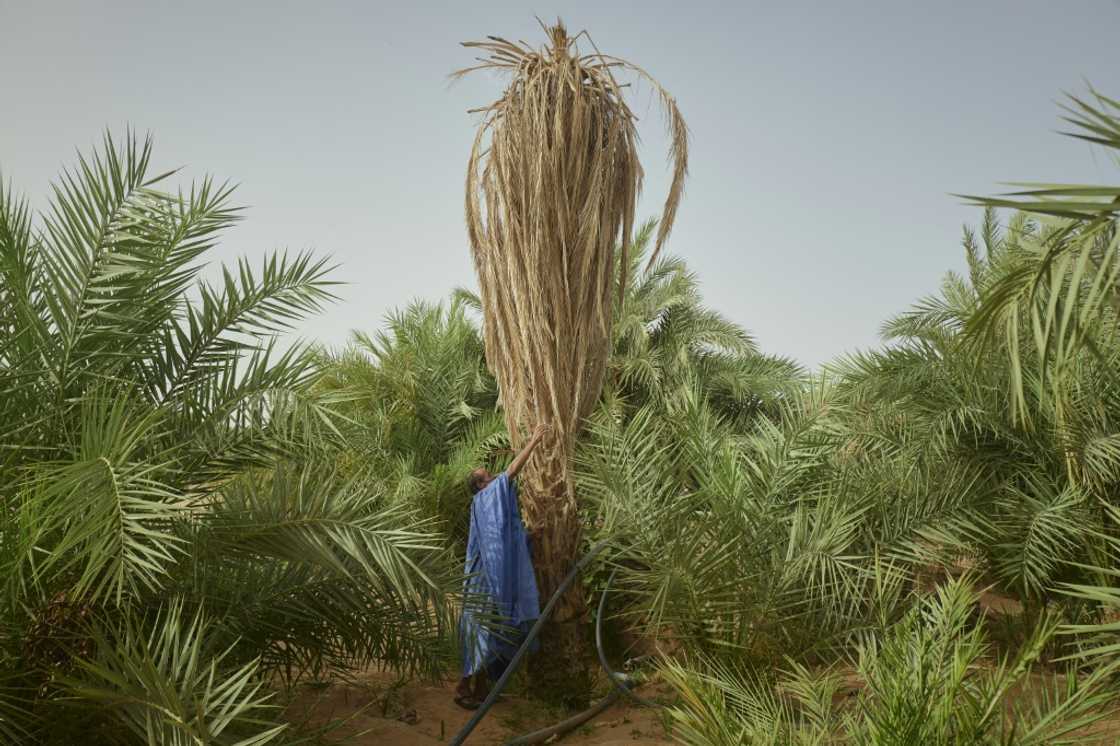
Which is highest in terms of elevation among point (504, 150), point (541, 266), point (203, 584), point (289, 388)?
point (504, 150)

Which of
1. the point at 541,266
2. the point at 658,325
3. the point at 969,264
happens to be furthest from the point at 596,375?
the point at 658,325

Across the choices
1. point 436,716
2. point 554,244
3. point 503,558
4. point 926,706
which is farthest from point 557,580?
point 926,706

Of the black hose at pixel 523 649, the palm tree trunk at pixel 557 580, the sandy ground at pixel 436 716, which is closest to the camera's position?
the black hose at pixel 523 649

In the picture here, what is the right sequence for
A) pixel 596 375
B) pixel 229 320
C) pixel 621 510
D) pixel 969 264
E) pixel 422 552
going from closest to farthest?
pixel 422 552, pixel 229 320, pixel 621 510, pixel 596 375, pixel 969 264

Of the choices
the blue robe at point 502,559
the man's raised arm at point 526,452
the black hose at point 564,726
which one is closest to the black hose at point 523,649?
the blue robe at point 502,559

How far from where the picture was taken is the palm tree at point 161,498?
3.15 meters

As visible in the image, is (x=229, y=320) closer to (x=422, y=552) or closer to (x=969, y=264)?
(x=422, y=552)

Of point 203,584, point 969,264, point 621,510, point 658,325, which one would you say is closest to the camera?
point 203,584

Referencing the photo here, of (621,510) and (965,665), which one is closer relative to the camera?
(965,665)

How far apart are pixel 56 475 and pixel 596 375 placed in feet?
10.8

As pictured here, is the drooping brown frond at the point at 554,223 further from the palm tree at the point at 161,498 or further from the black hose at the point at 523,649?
the palm tree at the point at 161,498

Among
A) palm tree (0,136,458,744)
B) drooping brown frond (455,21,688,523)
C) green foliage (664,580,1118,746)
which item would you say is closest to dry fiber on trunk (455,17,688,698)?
drooping brown frond (455,21,688,523)

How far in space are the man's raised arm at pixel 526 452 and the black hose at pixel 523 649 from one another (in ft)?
2.32

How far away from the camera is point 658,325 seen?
12.4 meters
